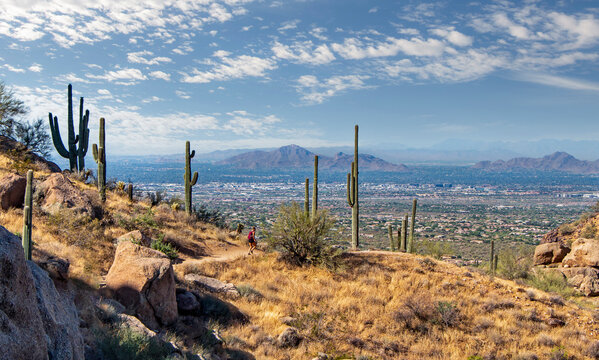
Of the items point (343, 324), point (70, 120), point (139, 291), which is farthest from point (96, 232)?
point (70, 120)

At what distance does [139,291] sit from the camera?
8219 millimetres

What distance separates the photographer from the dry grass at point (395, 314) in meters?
9.95

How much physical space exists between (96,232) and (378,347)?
10224 millimetres

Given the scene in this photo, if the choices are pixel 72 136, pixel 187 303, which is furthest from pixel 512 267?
pixel 72 136

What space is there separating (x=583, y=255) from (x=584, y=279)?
2.11 m

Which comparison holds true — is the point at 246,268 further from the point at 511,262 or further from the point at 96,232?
the point at 511,262

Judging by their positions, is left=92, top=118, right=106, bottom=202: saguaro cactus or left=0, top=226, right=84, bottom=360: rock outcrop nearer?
left=0, top=226, right=84, bottom=360: rock outcrop

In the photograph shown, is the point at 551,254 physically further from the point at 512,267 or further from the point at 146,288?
the point at 146,288

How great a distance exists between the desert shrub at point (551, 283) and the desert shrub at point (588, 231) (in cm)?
710

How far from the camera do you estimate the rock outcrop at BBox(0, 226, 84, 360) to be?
3510 mm

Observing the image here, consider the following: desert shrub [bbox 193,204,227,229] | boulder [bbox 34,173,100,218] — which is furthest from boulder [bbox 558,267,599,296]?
boulder [bbox 34,173,100,218]

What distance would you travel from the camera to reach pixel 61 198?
15164 millimetres

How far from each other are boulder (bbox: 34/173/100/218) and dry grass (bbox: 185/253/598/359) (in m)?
5.70

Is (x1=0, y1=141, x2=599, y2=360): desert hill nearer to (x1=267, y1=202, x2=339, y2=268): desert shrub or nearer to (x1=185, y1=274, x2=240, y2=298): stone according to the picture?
(x1=185, y1=274, x2=240, y2=298): stone
